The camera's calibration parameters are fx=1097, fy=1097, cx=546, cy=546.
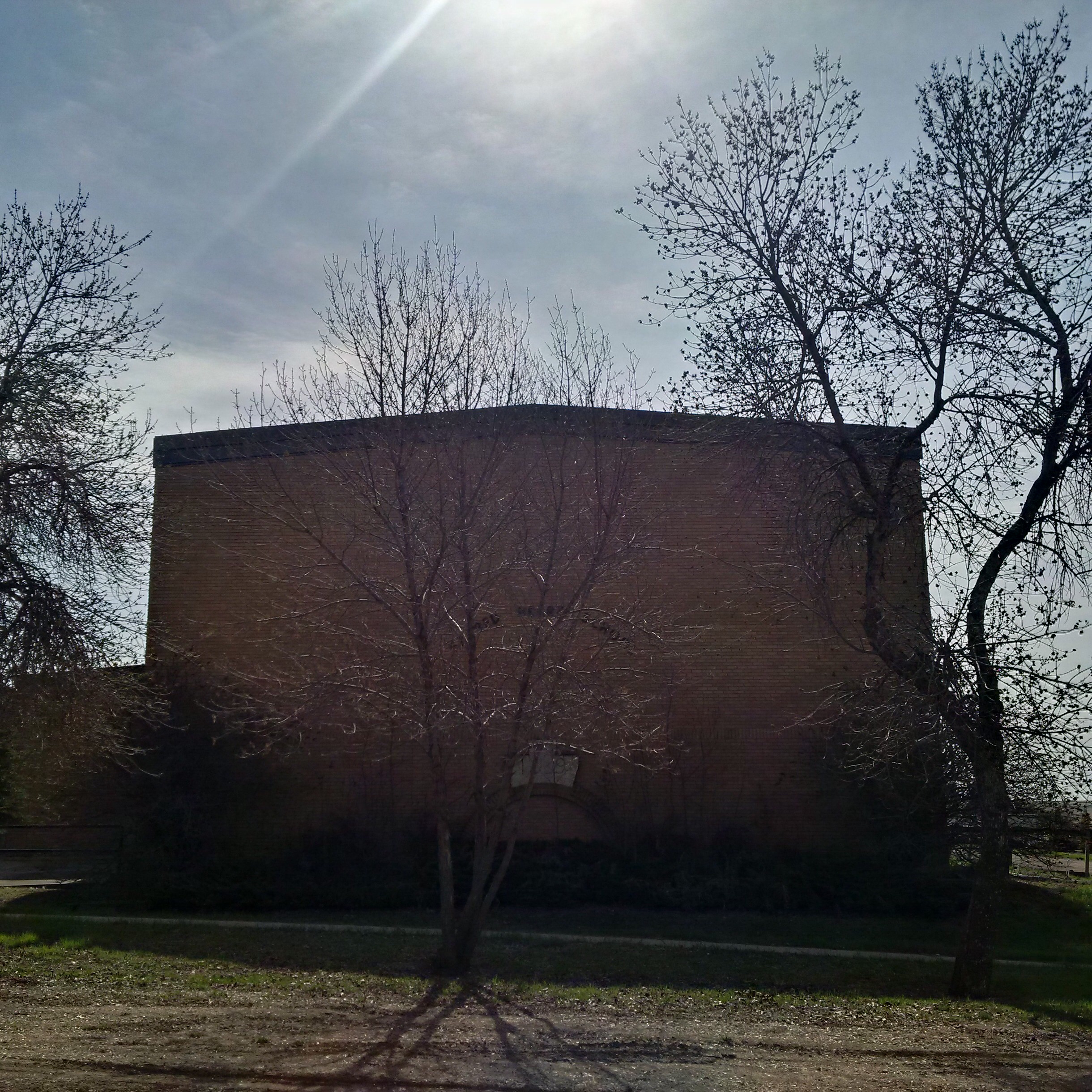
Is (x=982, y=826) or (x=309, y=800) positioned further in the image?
(x=309, y=800)

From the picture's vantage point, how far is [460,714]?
33.7 ft

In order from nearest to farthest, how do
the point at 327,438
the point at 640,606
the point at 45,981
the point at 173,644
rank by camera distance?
1. the point at 45,981
2. the point at 327,438
3. the point at 640,606
4. the point at 173,644

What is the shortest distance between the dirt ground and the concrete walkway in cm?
395

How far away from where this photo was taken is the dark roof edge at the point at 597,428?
10.9 meters

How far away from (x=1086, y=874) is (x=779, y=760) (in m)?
7.88

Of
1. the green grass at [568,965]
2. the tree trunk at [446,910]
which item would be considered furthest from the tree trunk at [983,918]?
the tree trunk at [446,910]

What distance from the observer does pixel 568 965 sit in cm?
1185

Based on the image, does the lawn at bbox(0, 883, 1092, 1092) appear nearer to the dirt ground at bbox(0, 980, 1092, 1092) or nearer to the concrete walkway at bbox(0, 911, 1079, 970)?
the dirt ground at bbox(0, 980, 1092, 1092)

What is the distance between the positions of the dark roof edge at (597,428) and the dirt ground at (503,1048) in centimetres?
525

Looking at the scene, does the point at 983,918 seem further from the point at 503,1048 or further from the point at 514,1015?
the point at 503,1048

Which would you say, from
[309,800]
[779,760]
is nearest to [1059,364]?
[779,760]

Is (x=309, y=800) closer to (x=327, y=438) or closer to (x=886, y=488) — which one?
(x=327, y=438)

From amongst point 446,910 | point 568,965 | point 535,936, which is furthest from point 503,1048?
point 535,936

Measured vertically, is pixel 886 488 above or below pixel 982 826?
above
